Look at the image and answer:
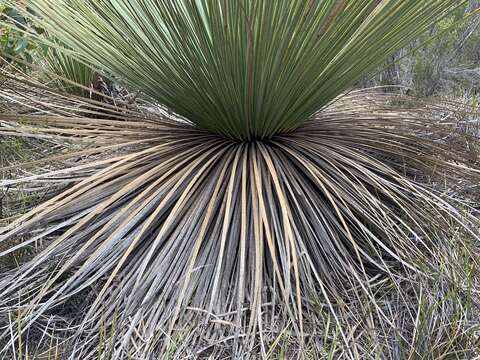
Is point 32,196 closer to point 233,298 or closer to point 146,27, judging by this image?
point 146,27

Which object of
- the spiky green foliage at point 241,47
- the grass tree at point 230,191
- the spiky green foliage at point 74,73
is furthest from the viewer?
the spiky green foliage at point 74,73

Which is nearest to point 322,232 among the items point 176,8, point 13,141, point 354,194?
point 354,194

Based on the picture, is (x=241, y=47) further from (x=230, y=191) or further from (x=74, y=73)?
(x=74, y=73)

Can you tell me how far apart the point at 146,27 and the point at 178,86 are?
0.26 metres

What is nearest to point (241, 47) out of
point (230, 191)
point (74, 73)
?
point (230, 191)

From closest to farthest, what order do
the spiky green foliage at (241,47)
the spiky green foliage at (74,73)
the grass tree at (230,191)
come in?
the grass tree at (230,191) → the spiky green foliage at (241,47) → the spiky green foliage at (74,73)

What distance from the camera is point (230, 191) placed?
1880 millimetres

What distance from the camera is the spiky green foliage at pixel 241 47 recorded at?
180 centimetres

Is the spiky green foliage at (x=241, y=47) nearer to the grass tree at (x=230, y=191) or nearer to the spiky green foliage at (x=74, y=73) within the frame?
the grass tree at (x=230, y=191)

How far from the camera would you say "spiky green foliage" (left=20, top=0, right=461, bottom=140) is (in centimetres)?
180

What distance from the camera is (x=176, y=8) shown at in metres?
1.83

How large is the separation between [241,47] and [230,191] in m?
0.50

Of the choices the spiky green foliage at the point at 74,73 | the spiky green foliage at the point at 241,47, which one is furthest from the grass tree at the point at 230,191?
the spiky green foliage at the point at 74,73

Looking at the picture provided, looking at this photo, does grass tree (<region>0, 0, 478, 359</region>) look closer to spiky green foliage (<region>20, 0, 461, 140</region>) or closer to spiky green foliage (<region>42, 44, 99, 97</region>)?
spiky green foliage (<region>20, 0, 461, 140</region>)
